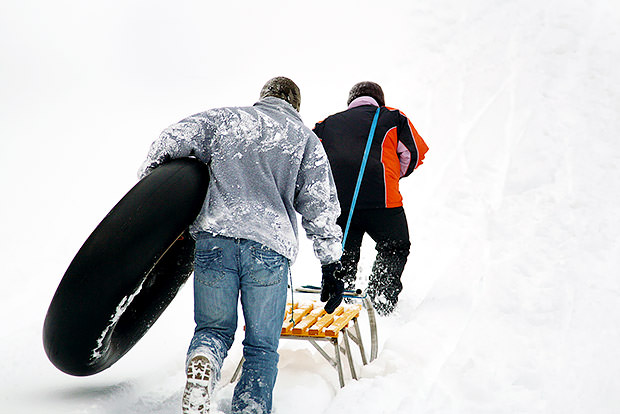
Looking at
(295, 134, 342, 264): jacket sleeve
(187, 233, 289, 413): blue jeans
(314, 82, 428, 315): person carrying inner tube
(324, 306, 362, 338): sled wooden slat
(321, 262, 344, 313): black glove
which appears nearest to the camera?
(187, 233, 289, 413): blue jeans

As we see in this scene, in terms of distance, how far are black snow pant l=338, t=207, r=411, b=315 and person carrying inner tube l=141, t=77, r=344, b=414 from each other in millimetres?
1465

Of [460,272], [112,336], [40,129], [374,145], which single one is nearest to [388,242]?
[374,145]

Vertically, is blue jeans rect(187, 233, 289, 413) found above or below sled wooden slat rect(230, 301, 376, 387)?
above

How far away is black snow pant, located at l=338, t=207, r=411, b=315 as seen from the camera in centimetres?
374

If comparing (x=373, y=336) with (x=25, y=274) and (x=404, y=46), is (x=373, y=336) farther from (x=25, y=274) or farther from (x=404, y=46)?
(x=404, y=46)

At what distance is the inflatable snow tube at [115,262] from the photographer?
6.56 feet

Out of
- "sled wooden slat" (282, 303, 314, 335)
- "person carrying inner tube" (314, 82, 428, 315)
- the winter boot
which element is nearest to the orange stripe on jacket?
"person carrying inner tube" (314, 82, 428, 315)

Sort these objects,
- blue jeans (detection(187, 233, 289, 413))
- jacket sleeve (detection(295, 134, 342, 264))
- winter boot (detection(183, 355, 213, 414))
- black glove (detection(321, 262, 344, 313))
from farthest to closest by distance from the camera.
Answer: black glove (detection(321, 262, 344, 313)), jacket sleeve (detection(295, 134, 342, 264)), blue jeans (detection(187, 233, 289, 413)), winter boot (detection(183, 355, 213, 414))

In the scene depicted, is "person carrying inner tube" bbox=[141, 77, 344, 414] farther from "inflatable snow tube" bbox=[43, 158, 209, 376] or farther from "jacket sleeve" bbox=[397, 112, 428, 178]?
"jacket sleeve" bbox=[397, 112, 428, 178]

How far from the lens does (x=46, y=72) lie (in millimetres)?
8531

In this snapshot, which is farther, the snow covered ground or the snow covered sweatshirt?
the snow covered ground

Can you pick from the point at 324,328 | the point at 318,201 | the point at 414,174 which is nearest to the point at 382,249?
the point at 324,328

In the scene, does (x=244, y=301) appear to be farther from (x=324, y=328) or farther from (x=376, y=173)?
(x=376, y=173)

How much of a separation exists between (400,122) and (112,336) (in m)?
2.19
